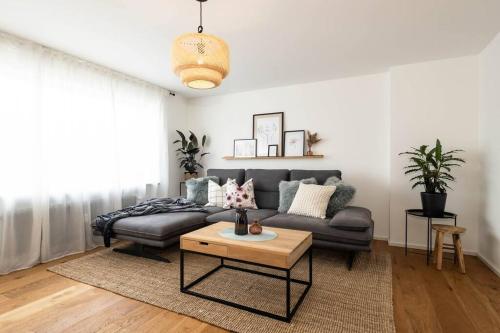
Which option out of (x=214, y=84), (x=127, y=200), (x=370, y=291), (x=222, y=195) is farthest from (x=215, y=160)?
(x=370, y=291)

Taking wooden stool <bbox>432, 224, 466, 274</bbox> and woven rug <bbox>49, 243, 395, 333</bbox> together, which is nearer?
woven rug <bbox>49, 243, 395, 333</bbox>

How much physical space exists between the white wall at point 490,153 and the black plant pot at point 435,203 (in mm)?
438

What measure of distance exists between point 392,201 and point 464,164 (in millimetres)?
875

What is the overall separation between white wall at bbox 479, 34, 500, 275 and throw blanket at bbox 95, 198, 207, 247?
3117 millimetres

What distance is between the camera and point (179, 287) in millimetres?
2184

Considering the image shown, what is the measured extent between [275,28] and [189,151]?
2737 mm

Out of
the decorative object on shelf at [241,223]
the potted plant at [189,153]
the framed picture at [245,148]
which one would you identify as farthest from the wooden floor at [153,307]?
the framed picture at [245,148]

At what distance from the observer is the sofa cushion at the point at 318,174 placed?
348 cm

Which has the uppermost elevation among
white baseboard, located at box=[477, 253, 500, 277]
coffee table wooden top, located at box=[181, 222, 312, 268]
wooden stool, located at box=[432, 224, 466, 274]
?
coffee table wooden top, located at box=[181, 222, 312, 268]

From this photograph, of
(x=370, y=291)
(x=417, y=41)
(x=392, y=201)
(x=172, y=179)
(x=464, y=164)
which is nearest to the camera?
(x=370, y=291)

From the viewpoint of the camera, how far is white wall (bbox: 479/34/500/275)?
2531mm

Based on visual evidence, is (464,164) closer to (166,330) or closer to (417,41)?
(417,41)

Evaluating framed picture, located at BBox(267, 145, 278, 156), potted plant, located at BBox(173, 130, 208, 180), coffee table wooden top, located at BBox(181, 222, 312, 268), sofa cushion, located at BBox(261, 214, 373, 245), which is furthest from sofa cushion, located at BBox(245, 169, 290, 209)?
coffee table wooden top, located at BBox(181, 222, 312, 268)

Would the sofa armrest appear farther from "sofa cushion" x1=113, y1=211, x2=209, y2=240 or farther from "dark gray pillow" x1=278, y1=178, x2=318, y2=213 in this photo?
"sofa cushion" x1=113, y1=211, x2=209, y2=240
